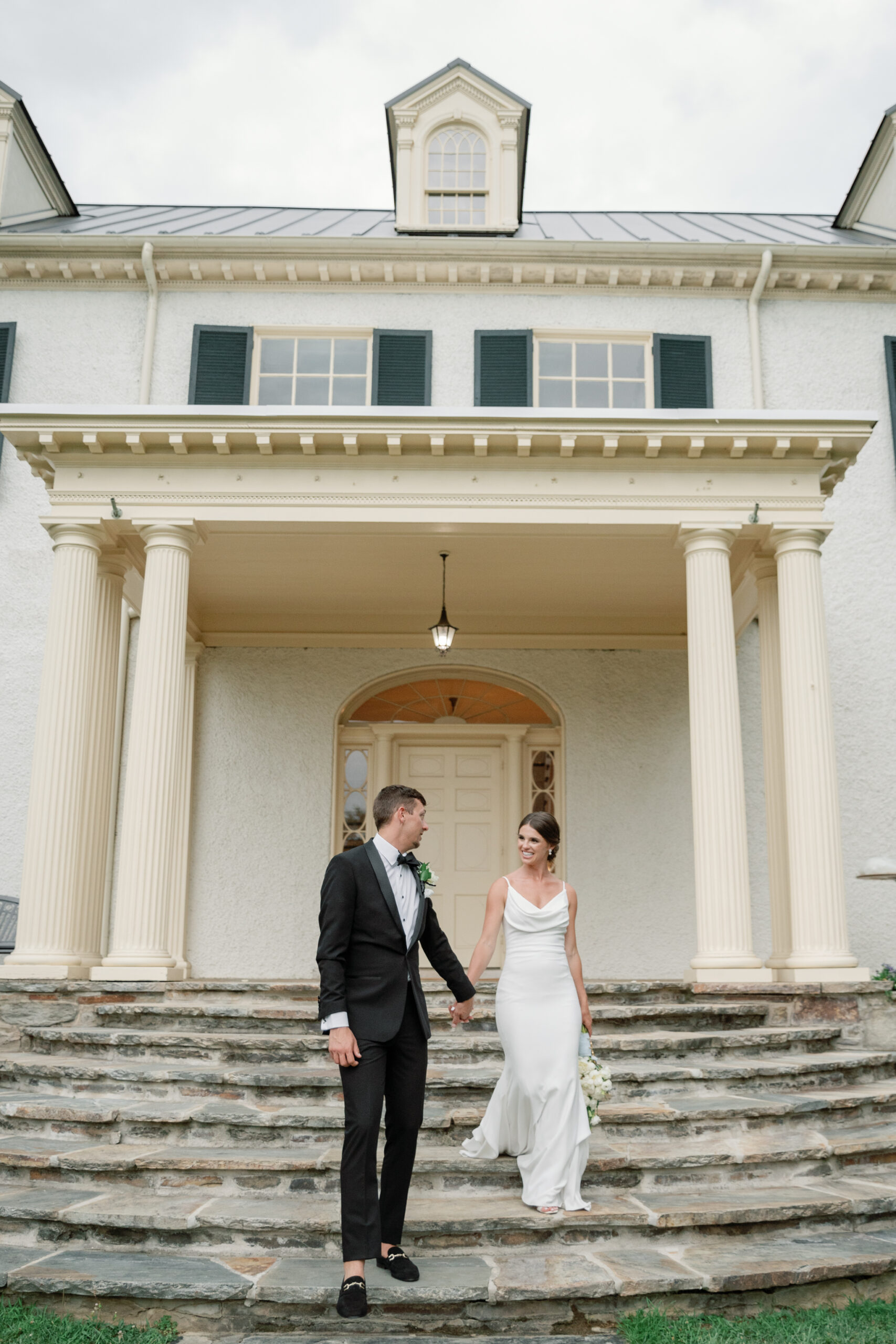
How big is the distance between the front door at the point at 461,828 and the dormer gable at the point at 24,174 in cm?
790

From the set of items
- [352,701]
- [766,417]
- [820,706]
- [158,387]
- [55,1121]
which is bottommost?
[55,1121]

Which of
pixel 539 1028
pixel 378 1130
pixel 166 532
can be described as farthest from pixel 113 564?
pixel 378 1130

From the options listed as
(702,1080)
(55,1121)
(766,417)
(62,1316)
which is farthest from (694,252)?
(62,1316)

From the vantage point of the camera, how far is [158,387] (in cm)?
1195

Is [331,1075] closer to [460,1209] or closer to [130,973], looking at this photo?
[460,1209]

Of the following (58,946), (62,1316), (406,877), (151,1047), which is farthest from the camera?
(58,946)

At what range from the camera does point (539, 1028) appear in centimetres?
486

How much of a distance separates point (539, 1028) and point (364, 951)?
115cm

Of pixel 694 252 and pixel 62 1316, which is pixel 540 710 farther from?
pixel 62 1316

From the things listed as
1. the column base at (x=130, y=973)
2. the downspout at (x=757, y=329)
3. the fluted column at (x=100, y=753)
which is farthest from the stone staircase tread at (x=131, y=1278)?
the downspout at (x=757, y=329)

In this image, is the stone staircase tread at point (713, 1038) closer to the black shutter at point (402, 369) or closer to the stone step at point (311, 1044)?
the stone step at point (311, 1044)

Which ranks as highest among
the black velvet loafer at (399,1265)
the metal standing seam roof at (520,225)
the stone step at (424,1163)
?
the metal standing seam roof at (520,225)

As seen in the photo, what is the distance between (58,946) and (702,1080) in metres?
4.61

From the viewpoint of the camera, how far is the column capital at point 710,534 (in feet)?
27.9
